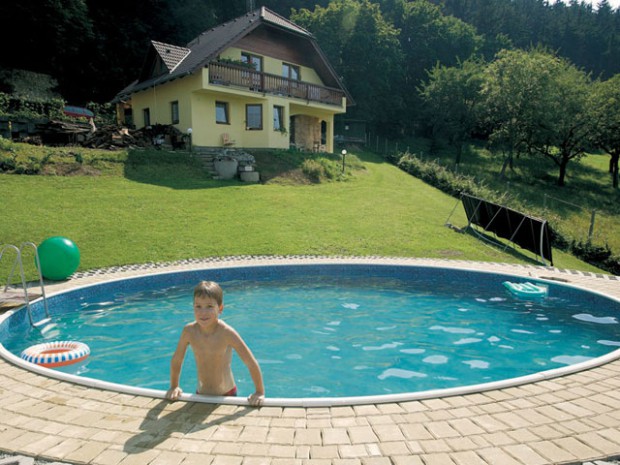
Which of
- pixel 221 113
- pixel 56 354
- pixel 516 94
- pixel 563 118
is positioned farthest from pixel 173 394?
pixel 563 118

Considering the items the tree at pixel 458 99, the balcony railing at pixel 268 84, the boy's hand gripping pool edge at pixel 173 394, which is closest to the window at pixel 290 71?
the balcony railing at pixel 268 84

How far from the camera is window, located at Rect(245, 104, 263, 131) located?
25172 millimetres

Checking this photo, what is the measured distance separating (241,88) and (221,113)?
2195mm

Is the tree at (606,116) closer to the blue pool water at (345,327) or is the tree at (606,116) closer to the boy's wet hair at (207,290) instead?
the blue pool water at (345,327)

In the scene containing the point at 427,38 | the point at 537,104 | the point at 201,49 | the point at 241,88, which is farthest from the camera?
the point at 427,38

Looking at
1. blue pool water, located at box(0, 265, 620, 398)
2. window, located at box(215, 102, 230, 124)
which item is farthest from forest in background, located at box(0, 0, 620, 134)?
blue pool water, located at box(0, 265, 620, 398)

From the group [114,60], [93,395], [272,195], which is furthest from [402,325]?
[114,60]

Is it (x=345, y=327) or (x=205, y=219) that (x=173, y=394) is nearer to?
(x=345, y=327)

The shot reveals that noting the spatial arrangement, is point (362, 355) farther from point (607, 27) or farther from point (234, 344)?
Answer: point (607, 27)

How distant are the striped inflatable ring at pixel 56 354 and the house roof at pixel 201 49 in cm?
1842

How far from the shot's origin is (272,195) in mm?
17266

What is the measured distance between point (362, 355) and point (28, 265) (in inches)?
316

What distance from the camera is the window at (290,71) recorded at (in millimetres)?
28797

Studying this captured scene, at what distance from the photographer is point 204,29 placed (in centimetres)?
4400
